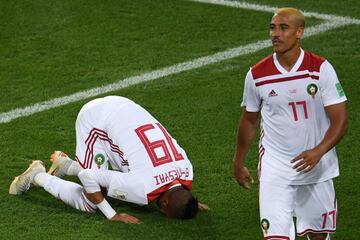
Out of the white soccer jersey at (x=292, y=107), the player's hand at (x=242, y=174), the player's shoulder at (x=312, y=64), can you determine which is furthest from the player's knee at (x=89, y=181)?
the player's shoulder at (x=312, y=64)

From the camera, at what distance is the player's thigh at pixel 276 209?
7.30 meters

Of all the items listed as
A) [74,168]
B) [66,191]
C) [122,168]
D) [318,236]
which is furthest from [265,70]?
[74,168]

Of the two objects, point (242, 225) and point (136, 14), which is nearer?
point (242, 225)

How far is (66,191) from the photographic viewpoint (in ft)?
28.8

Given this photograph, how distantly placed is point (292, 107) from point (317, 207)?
71 centimetres

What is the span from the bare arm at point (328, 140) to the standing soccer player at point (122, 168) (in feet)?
4.91

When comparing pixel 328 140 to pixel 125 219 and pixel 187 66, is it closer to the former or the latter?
pixel 125 219

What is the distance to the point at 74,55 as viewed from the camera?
12.1m

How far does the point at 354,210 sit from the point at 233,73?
10.5 feet

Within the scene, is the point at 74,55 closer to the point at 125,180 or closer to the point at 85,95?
the point at 85,95

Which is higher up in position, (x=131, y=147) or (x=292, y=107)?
(x=292, y=107)

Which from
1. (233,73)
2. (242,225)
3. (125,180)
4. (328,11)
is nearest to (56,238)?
(125,180)

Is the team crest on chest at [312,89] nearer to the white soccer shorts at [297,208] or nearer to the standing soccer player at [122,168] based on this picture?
the white soccer shorts at [297,208]

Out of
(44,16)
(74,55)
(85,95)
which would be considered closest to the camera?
(85,95)
